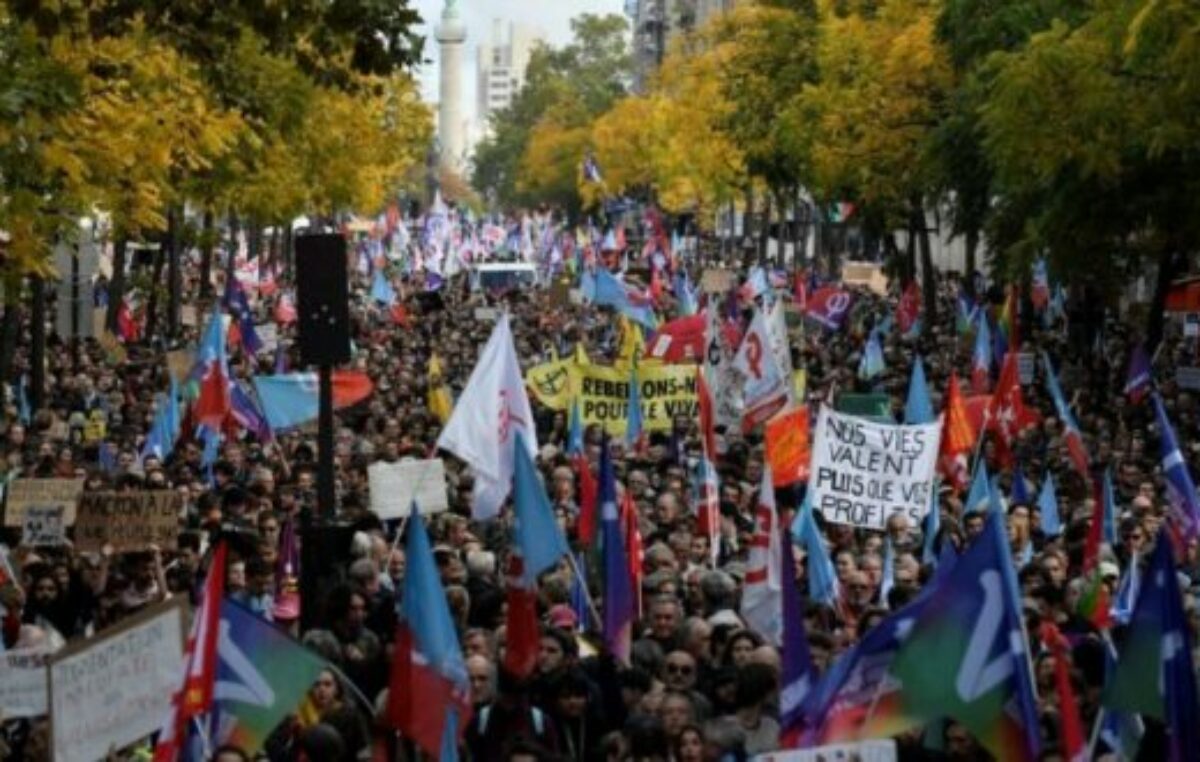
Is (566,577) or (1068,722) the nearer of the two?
(1068,722)

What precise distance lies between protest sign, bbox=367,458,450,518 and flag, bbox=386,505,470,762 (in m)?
6.75

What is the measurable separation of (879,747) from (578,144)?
159945 millimetres

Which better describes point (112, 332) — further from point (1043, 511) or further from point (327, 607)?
point (327, 607)

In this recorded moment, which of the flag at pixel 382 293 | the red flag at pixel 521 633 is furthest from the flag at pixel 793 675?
the flag at pixel 382 293

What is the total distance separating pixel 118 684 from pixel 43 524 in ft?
26.4

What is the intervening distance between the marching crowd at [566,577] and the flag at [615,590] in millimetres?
116

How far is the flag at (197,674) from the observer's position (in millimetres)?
11266

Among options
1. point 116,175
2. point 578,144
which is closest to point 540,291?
point 116,175

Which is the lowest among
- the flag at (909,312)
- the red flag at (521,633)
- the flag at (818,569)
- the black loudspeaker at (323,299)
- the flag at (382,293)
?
the flag at (382,293)

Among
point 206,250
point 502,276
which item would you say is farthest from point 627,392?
point 502,276

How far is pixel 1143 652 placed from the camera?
10.9 metres

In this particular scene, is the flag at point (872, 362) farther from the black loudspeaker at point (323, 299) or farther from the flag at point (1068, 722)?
the flag at point (1068, 722)

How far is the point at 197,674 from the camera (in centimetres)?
1145

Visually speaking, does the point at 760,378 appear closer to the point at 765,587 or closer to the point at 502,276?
the point at 765,587
